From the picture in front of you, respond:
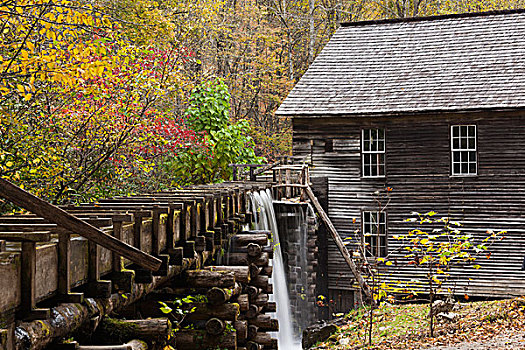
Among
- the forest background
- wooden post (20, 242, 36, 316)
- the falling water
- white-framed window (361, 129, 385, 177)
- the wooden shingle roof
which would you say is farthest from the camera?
white-framed window (361, 129, 385, 177)

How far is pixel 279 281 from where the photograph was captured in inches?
713

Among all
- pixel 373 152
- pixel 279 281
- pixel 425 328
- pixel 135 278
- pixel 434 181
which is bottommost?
pixel 425 328

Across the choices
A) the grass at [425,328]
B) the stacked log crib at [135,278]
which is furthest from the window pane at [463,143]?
the stacked log crib at [135,278]

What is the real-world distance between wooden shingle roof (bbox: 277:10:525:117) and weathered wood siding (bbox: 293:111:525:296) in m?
0.60

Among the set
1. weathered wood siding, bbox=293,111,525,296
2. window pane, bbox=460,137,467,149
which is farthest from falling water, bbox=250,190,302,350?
window pane, bbox=460,137,467,149

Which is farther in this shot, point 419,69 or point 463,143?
point 419,69

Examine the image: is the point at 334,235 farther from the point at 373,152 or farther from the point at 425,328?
the point at 425,328

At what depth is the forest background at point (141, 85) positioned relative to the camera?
10.8 m

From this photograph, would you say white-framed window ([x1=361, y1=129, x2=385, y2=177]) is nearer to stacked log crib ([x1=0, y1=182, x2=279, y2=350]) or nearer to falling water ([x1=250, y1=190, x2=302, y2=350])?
falling water ([x1=250, y1=190, x2=302, y2=350])

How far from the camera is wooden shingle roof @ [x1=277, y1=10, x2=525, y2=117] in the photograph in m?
22.3

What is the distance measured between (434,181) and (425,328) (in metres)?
7.88

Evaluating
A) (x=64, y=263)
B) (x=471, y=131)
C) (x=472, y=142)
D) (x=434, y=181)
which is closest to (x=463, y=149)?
(x=472, y=142)

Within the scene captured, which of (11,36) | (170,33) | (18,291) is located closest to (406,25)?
(170,33)

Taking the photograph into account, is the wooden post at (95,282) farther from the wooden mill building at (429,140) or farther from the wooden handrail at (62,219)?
the wooden mill building at (429,140)
